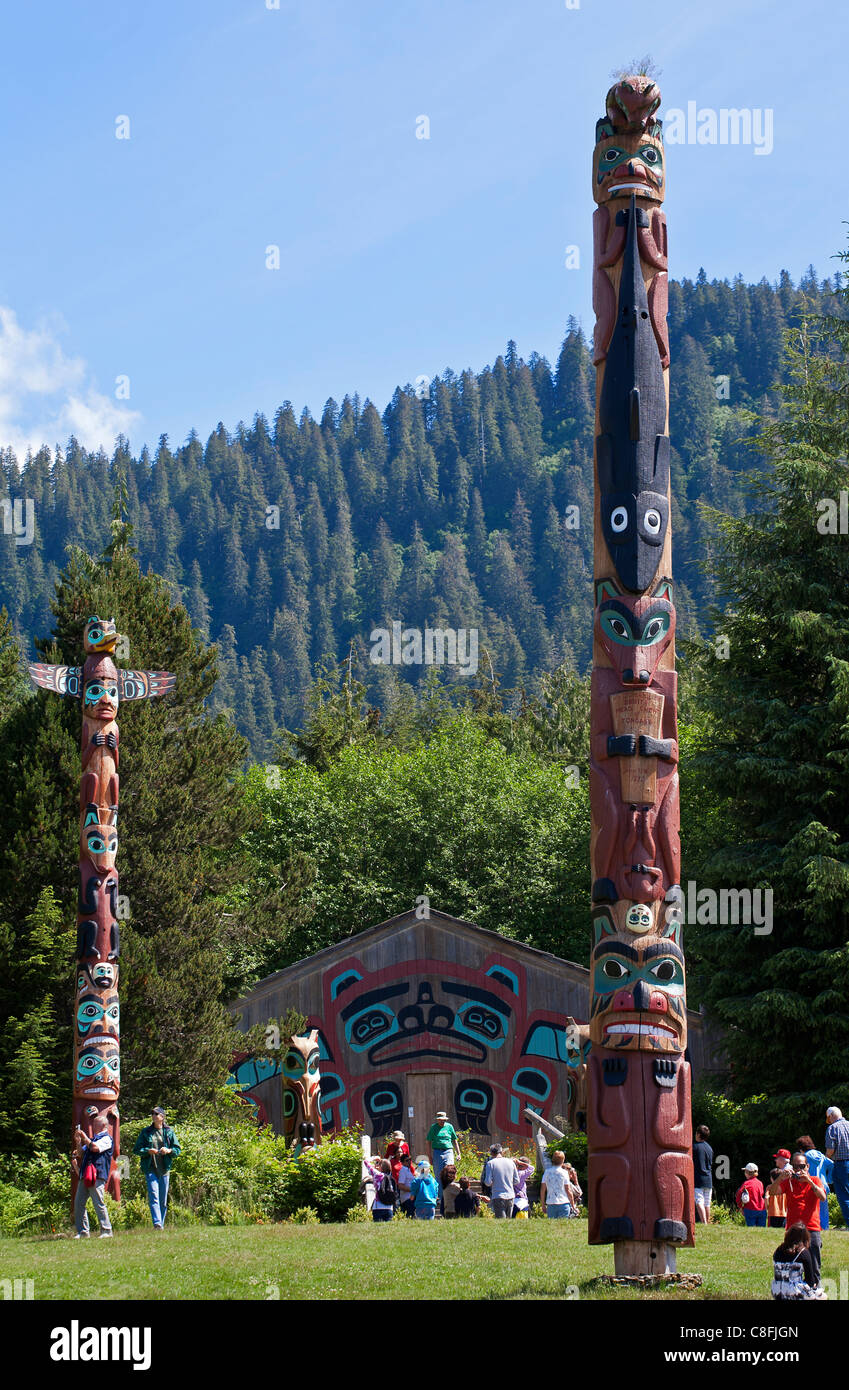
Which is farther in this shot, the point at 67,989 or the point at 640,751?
the point at 67,989

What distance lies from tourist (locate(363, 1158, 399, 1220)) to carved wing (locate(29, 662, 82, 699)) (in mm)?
9109

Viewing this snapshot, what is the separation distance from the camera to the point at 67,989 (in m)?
28.6

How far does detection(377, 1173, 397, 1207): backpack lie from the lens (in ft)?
69.7

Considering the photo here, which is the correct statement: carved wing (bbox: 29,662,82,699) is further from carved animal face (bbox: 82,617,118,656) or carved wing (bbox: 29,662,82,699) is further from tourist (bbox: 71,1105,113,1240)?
tourist (bbox: 71,1105,113,1240)

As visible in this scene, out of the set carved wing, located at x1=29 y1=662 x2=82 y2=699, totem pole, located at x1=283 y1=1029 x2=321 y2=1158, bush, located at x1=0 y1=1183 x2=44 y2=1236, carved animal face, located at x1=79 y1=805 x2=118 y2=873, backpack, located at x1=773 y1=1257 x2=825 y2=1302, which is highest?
carved wing, located at x1=29 y1=662 x2=82 y2=699

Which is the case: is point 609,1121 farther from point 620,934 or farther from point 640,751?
point 640,751

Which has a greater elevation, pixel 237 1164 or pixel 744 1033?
pixel 744 1033

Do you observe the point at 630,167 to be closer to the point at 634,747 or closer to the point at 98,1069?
the point at 634,747

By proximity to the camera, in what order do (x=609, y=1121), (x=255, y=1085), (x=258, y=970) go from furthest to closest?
(x=258, y=970) < (x=255, y=1085) < (x=609, y=1121)

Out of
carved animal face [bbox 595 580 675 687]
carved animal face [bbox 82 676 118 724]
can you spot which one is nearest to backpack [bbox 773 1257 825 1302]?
carved animal face [bbox 595 580 675 687]

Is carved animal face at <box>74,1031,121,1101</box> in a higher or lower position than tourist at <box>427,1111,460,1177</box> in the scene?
higher
